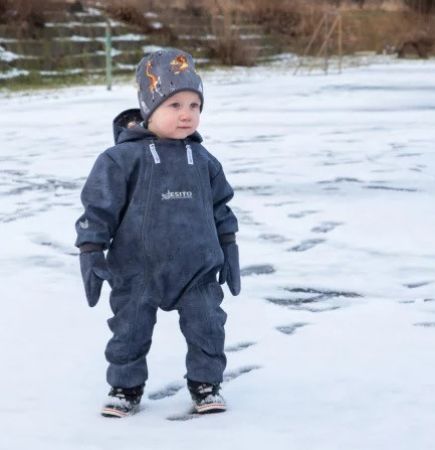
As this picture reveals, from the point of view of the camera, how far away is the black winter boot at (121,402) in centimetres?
316

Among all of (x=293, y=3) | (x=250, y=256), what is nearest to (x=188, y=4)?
(x=293, y=3)

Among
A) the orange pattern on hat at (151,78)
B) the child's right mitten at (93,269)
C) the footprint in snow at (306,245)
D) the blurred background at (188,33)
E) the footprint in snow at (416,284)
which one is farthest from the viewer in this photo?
the blurred background at (188,33)

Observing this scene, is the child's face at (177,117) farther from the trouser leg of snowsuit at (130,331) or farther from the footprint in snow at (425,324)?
the footprint in snow at (425,324)

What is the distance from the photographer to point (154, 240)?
3.08 meters

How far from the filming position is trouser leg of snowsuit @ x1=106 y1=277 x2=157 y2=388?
3.13m

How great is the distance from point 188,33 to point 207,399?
2487 cm

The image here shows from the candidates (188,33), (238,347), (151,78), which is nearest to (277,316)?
(238,347)

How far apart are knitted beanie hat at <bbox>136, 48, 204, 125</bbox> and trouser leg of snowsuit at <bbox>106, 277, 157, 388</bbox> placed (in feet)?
1.61

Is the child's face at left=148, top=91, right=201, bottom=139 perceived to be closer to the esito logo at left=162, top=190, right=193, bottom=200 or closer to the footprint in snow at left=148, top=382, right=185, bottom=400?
the esito logo at left=162, top=190, right=193, bottom=200

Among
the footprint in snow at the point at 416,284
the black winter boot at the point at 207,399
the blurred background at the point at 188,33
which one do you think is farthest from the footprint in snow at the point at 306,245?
the blurred background at the point at 188,33

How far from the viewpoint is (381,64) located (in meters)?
27.2

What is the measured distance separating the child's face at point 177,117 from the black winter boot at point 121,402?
0.73 meters

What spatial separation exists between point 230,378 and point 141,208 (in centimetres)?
71

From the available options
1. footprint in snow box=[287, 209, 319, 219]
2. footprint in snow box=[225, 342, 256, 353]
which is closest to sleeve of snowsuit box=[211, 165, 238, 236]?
footprint in snow box=[225, 342, 256, 353]
